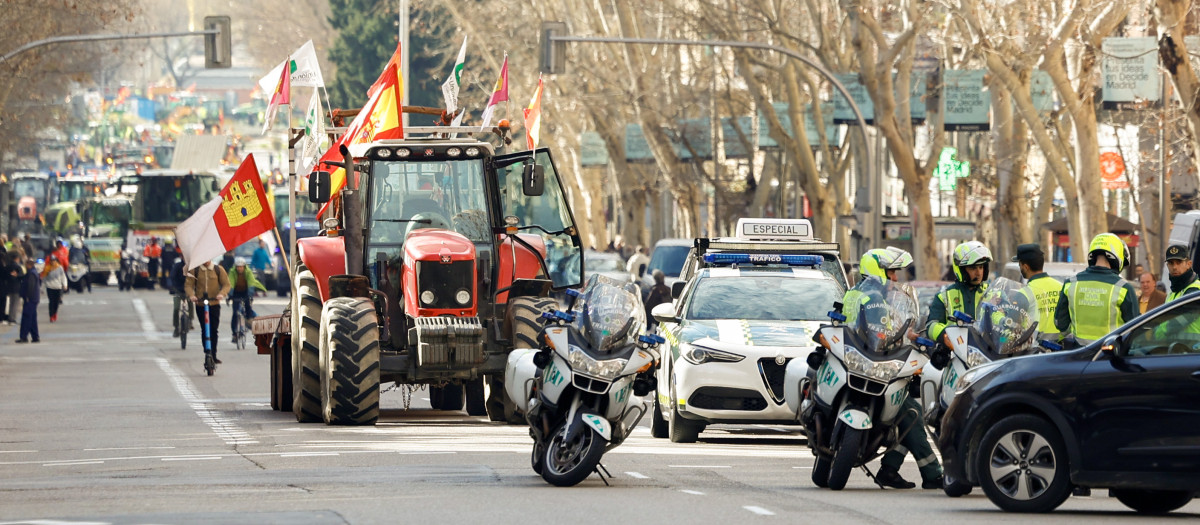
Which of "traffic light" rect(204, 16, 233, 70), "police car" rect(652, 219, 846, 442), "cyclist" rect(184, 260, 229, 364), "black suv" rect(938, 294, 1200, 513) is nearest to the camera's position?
"black suv" rect(938, 294, 1200, 513)

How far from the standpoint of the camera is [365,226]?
18.4 metres

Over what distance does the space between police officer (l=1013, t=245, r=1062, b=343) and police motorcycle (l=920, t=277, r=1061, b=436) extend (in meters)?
1.10

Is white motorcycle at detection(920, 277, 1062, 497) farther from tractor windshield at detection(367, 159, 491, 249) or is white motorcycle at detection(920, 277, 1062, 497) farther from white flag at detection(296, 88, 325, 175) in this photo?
white flag at detection(296, 88, 325, 175)

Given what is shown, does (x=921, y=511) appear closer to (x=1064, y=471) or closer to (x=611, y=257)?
(x=1064, y=471)

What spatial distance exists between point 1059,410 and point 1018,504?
549 mm

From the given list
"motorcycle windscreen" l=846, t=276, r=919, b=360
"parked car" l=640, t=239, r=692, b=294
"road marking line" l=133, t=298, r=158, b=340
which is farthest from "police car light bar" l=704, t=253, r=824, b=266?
"road marking line" l=133, t=298, r=158, b=340

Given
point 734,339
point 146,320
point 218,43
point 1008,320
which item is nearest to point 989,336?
point 1008,320

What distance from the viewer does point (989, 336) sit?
12.5 m

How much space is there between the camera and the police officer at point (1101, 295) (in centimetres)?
1345

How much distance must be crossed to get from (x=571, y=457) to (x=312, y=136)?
30.8 feet

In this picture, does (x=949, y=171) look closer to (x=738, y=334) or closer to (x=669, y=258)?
Answer: (x=669, y=258)

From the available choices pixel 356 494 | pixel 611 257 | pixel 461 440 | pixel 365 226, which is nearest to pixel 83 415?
pixel 365 226

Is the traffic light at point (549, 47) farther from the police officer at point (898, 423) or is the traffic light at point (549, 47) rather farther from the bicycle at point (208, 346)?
the police officer at point (898, 423)

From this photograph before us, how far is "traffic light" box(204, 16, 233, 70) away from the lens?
124ft
